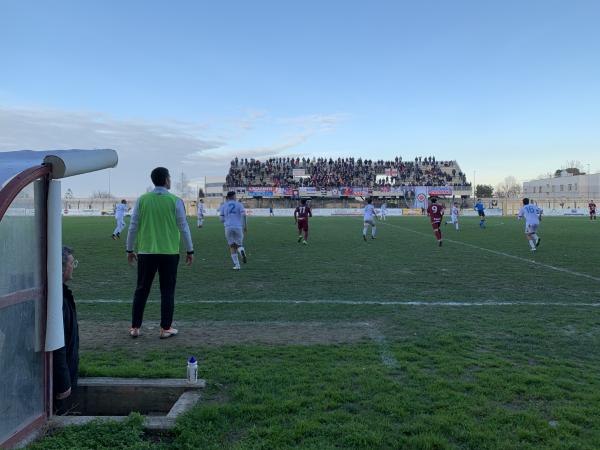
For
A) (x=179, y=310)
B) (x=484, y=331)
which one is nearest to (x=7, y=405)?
(x=179, y=310)

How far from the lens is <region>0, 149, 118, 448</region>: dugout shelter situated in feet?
9.00

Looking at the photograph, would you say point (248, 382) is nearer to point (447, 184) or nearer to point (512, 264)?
point (512, 264)

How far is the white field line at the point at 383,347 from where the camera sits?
4402 mm

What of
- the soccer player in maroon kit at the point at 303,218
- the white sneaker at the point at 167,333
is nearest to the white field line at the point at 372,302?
the white sneaker at the point at 167,333

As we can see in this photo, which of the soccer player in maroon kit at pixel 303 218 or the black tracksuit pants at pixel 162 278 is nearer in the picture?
the black tracksuit pants at pixel 162 278

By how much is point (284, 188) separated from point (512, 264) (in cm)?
5650

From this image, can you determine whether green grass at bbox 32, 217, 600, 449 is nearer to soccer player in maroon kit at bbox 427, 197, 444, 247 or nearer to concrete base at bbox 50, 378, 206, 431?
concrete base at bbox 50, 378, 206, 431

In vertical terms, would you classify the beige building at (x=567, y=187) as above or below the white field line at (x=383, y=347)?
above

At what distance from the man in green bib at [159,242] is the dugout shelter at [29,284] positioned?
1982 mm

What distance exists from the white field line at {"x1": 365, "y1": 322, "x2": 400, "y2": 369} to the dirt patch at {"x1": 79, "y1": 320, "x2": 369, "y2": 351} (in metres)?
0.07

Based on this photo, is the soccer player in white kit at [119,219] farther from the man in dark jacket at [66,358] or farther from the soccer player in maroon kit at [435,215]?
the man in dark jacket at [66,358]

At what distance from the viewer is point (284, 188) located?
67625mm

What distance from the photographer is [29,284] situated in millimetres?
2980

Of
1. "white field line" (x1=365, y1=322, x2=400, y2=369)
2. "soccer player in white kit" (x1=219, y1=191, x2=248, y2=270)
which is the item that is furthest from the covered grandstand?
"white field line" (x1=365, y1=322, x2=400, y2=369)
